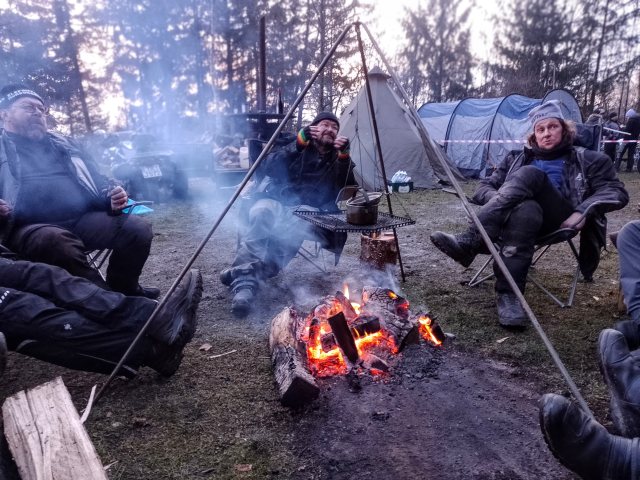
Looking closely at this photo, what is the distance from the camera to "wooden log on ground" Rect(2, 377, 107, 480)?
4.63 feet

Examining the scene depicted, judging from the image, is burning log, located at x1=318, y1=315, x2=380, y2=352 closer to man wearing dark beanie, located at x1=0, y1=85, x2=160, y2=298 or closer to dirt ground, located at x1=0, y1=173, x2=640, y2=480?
dirt ground, located at x1=0, y1=173, x2=640, y2=480

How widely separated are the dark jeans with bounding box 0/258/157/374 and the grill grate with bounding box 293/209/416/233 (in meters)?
1.48

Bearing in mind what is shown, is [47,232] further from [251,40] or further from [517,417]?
[251,40]

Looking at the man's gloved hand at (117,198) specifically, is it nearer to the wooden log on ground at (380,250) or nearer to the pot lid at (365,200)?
the pot lid at (365,200)

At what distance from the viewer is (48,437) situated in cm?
153

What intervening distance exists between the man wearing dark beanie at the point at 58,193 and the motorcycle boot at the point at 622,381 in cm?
290

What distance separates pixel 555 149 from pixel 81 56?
2477cm

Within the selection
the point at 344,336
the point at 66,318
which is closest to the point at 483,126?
the point at 344,336

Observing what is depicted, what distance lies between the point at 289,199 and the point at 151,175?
5546 millimetres

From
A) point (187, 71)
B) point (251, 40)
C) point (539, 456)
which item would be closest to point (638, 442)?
point (539, 456)

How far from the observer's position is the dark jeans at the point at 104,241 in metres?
2.72

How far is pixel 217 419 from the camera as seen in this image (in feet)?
7.04

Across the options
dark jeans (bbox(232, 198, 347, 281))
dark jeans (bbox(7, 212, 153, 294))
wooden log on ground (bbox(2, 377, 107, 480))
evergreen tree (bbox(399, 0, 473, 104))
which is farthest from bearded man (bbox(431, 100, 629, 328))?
evergreen tree (bbox(399, 0, 473, 104))

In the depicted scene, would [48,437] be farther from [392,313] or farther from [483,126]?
[483,126]
